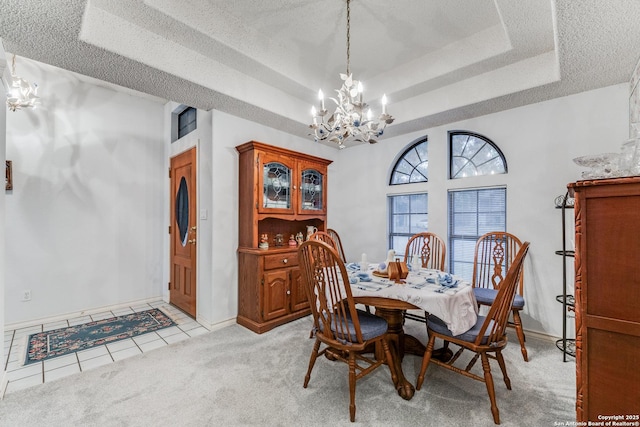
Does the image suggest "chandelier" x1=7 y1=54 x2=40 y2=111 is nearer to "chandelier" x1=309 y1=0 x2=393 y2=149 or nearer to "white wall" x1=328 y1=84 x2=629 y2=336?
"chandelier" x1=309 y1=0 x2=393 y2=149

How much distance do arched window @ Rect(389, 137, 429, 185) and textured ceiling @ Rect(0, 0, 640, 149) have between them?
23.9 inches

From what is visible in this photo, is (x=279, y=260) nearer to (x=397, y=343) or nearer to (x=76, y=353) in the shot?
(x=397, y=343)

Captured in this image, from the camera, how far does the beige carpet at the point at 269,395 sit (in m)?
1.73

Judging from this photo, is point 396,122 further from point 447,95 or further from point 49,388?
point 49,388

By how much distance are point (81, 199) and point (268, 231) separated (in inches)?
94.9

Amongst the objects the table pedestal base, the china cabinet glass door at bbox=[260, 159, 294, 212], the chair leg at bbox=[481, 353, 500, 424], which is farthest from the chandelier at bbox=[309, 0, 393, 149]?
the chair leg at bbox=[481, 353, 500, 424]

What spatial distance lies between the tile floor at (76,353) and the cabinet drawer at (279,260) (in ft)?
3.30

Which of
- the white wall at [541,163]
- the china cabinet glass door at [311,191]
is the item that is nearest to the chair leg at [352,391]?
the china cabinet glass door at [311,191]

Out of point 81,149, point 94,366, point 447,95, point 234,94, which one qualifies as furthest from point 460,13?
point 81,149

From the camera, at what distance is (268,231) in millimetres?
Result: 3646

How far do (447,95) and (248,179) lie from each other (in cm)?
243

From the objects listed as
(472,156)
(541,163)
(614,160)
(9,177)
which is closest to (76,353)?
(9,177)

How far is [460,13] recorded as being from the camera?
2.26 meters

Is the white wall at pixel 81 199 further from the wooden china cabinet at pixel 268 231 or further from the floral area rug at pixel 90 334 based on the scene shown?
the wooden china cabinet at pixel 268 231
